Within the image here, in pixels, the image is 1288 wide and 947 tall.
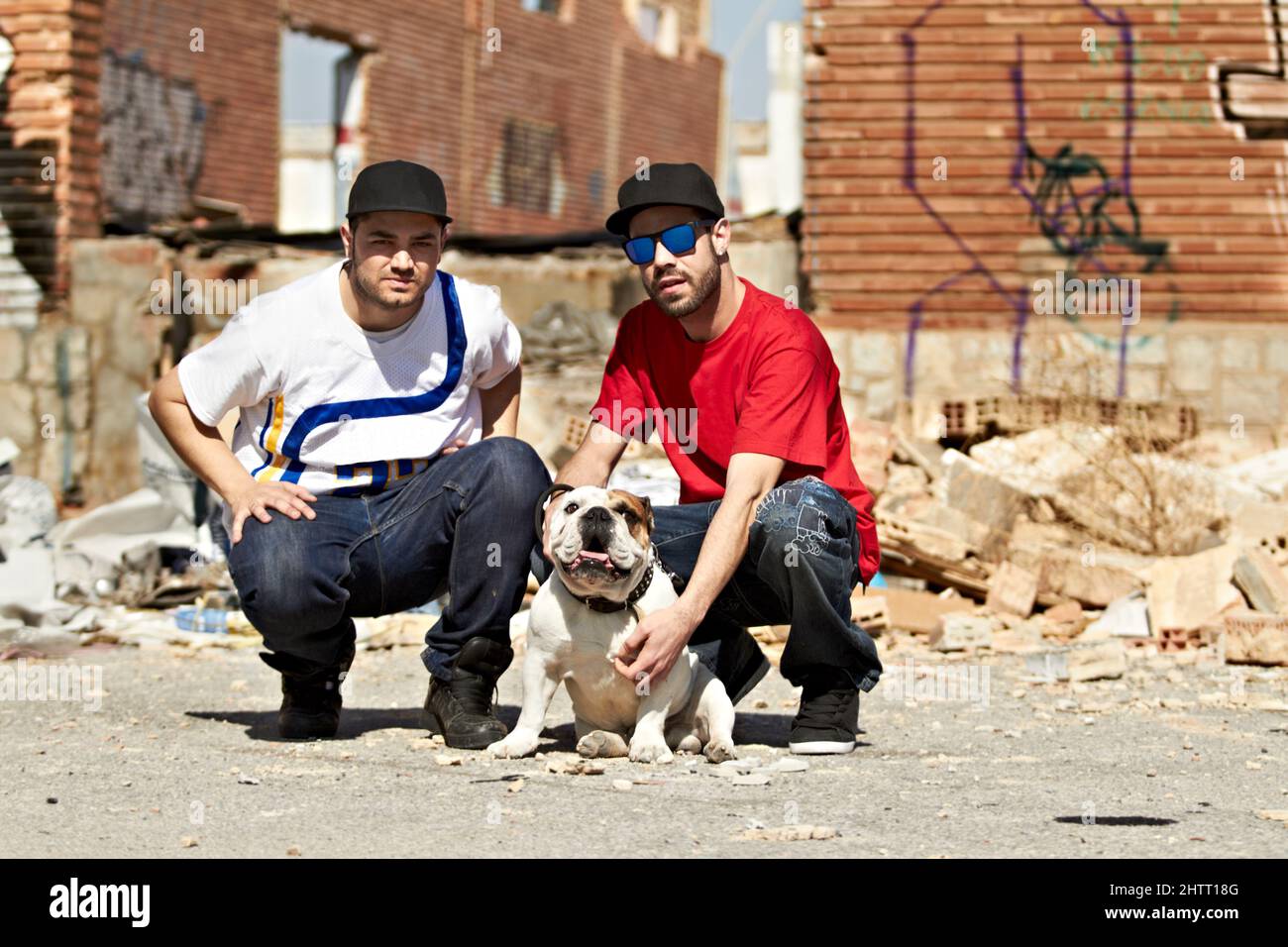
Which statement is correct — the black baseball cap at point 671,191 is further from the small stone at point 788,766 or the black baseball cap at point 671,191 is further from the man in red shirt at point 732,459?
the small stone at point 788,766

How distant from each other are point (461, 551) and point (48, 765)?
128 cm

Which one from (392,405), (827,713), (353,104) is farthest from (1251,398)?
(353,104)

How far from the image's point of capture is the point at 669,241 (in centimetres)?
464

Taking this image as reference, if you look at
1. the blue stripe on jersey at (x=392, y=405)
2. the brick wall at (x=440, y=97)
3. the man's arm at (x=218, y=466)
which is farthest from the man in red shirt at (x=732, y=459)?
the brick wall at (x=440, y=97)

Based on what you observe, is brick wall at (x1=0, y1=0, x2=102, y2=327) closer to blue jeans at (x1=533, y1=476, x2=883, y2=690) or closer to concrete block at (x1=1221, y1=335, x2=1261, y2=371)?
concrete block at (x1=1221, y1=335, x2=1261, y2=371)

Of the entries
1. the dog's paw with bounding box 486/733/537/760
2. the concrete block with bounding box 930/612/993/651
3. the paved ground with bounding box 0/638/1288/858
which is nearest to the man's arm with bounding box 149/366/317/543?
the paved ground with bounding box 0/638/1288/858

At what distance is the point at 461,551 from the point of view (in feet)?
15.7

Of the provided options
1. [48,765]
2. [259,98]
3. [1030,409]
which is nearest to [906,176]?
[1030,409]

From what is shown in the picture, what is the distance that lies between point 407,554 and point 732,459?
3.35 feet

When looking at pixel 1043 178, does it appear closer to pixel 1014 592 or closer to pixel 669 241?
pixel 1014 592

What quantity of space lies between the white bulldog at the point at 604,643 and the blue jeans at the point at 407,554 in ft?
0.76

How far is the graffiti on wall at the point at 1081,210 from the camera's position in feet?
36.9

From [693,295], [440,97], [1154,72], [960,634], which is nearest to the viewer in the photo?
[693,295]
